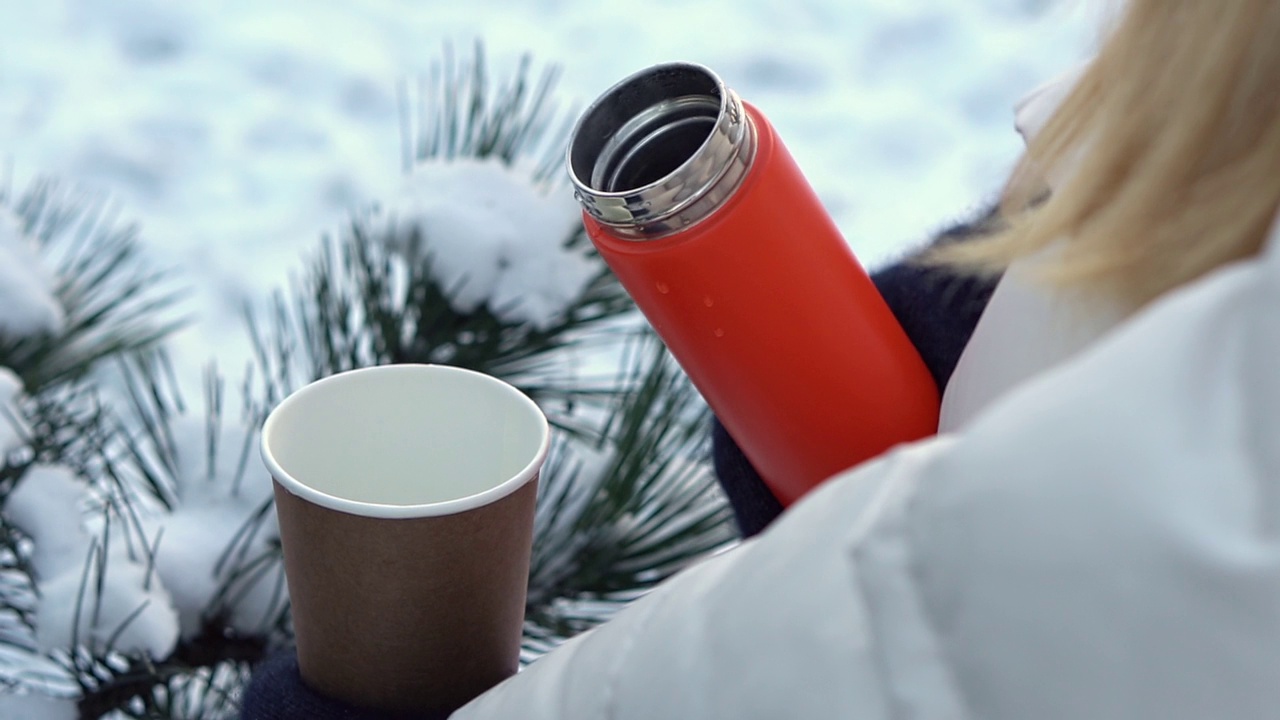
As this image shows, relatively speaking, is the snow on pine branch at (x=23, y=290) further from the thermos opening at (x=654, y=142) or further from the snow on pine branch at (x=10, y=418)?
the thermos opening at (x=654, y=142)

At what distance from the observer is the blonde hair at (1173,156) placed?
30 centimetres

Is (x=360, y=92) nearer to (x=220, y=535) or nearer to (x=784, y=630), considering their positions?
(x=220, y=535)

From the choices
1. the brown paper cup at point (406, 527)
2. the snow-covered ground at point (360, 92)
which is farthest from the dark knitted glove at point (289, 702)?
the snow-covered ground at point (360, 92)

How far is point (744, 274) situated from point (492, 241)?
0.22m

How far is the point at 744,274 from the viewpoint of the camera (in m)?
0.45

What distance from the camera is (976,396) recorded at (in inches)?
16.6

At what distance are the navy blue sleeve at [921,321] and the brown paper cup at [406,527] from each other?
11cm

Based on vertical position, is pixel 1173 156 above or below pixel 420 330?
above

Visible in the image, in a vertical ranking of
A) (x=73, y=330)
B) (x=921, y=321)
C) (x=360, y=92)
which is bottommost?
(x=360, y=92)

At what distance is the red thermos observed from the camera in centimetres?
44

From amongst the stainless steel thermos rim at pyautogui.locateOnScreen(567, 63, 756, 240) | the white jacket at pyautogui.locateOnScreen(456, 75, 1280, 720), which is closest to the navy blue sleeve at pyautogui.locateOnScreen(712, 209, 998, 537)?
the stainless steel thermos rim at pyautogui.locateOnScreen(567, 63, 756, 240)

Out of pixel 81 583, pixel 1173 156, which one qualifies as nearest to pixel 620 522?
pixel 81 583

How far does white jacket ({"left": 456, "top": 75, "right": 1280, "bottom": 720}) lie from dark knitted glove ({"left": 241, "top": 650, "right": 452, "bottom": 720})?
202 millimetres

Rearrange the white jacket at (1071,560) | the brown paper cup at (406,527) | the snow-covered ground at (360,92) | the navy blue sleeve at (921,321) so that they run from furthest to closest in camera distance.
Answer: the snow-covered ground at (360,92) < the navy blue sleeve at (921,321) < the brown paper cup at (406,527) < the white jacket at (1071,560)
